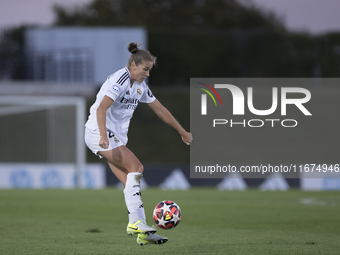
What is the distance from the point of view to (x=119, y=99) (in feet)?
20.5

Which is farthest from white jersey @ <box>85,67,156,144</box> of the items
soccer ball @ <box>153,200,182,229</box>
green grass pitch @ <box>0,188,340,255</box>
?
green grass pitch @ <box>0,188,340,255</box>

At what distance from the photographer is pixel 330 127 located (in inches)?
989

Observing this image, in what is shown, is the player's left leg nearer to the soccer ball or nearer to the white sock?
the white sock

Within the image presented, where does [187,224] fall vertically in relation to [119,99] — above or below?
below

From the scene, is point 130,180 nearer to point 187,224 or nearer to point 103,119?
point 103,119

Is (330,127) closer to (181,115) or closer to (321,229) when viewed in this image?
(181,115)

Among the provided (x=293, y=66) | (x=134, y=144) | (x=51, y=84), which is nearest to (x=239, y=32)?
(x=293, y=66)

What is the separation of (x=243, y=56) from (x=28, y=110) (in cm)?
1926

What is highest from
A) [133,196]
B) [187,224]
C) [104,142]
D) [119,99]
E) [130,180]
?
[119,99]

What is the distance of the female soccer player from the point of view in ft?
19.9

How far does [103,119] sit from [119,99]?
34cm

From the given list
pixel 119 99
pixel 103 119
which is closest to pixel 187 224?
pixel 119 99

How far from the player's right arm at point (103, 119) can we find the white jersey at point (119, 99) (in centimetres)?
6

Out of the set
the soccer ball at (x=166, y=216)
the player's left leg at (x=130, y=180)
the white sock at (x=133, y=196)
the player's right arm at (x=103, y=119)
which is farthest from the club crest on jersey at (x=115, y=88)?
the soccer ball at (x=166, y=216)
